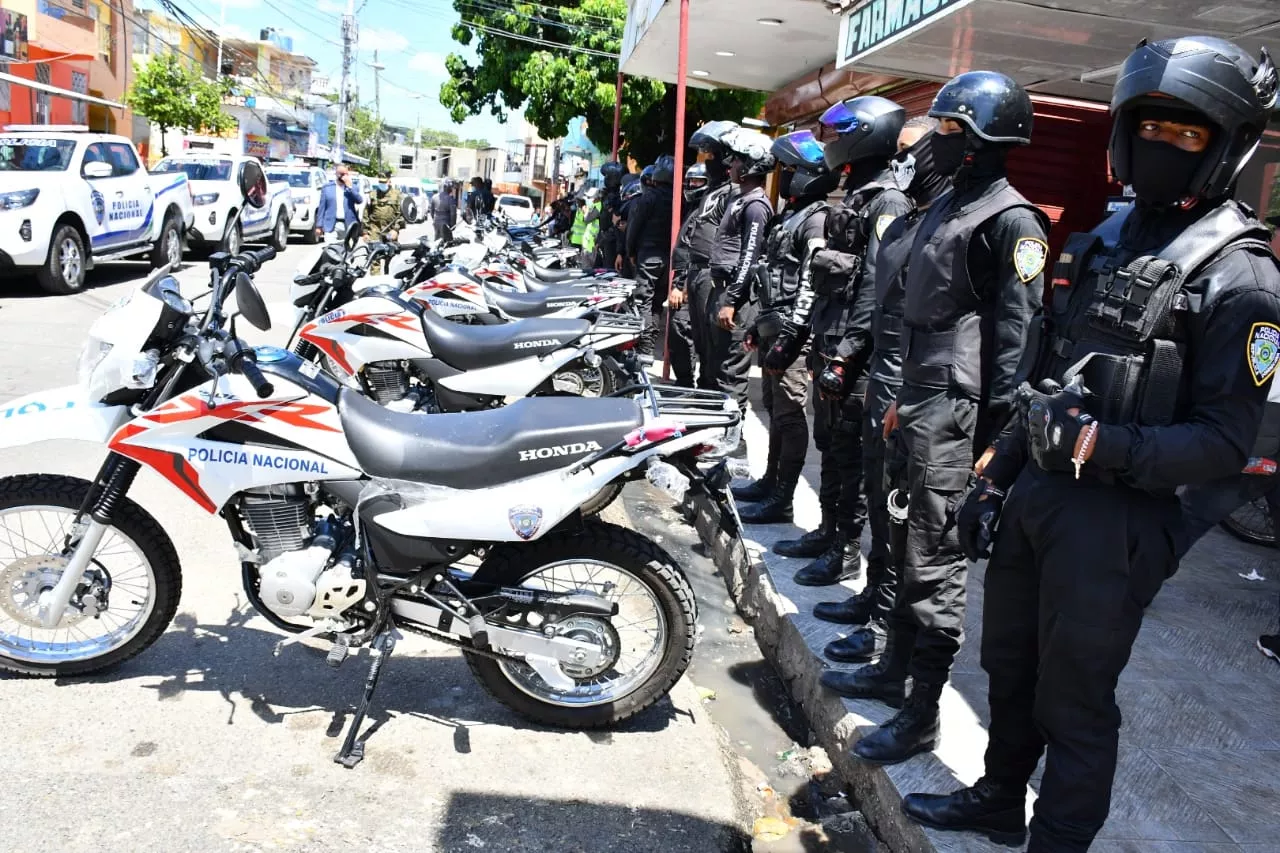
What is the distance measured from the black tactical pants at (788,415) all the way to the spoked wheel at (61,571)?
2.85 meters

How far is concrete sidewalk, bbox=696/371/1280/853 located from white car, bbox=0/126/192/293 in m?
8.57

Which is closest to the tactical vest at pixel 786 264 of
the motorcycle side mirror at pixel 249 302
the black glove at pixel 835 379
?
the black glove at pixel 835 379

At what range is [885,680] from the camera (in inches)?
135

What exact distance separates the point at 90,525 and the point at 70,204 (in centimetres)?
1014

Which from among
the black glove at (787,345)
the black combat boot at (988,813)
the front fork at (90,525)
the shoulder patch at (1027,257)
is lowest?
the black combat boot at (988,813)

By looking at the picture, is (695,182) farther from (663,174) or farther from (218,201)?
(218,201)

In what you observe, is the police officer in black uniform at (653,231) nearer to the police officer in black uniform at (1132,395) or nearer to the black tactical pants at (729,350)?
the black tactical pants at (729,350)

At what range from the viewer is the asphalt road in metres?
2.76

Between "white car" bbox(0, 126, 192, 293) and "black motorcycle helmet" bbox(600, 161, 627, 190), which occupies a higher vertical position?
"black motorcycle helmet" bbox(600, 161, 627, 190)

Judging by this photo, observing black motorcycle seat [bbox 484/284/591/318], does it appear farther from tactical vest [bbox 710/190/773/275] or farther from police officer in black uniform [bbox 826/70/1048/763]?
police officer in black uniform [bbox 826/70/1048/763]

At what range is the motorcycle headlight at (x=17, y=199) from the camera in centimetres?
1079

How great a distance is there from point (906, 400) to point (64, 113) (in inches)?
1218

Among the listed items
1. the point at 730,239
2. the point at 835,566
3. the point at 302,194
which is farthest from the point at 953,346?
the point at 302,194

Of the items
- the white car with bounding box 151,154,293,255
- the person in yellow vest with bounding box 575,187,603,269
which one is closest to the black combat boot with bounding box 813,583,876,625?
the person in yellow vest with bounding box 575,187,603,269
